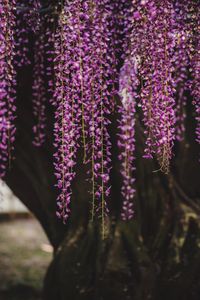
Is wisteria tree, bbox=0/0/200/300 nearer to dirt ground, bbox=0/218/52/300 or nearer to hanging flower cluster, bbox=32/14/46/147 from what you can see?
hanging flower cluster, bbox=32/14/46/147

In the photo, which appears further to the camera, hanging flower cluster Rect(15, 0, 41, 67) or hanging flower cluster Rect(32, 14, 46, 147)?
hanging flower cluster Rect(32, 14, 46, 147)

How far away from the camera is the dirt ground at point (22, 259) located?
6.19m

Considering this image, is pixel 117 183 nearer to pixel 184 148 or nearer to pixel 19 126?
pixel 184 148

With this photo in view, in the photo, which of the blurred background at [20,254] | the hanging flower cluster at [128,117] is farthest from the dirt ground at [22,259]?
the hanging flower cluster at [128,117]

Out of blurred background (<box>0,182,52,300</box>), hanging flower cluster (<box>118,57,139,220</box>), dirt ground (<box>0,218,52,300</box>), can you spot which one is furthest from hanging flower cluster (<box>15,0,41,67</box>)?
dirt ground (<box>0,218,52,300</box>)

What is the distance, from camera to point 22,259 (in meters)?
7.95

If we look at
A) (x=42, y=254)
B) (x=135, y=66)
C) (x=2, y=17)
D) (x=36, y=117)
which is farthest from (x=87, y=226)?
(x=42, y=254)

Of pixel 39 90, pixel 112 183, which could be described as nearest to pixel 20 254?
pixel 112 183

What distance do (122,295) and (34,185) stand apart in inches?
45.1

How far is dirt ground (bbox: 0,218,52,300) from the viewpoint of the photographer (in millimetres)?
6191

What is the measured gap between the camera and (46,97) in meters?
4.22

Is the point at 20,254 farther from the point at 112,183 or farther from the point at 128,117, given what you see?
the point at 128,117

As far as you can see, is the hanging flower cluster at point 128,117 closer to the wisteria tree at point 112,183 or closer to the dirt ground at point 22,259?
the wisteria tree at point 112,183

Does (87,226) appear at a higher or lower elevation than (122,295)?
higher
